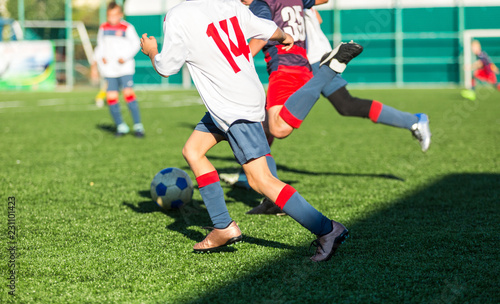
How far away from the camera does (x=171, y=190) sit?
4.18 m

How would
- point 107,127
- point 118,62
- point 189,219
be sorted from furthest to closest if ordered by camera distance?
point 107,127 < point 118,62 < point 189,219

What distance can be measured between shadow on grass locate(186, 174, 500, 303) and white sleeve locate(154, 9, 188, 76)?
113 centimetres

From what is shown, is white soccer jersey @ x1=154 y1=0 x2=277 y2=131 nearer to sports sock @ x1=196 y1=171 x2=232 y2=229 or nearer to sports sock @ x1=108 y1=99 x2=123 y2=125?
sports sock @ x1=196 y1=171 x2=232 y2=229

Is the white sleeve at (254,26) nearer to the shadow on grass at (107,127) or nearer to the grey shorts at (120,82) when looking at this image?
the grey shorts at (120,82)

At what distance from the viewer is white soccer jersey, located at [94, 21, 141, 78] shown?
28.8 feet

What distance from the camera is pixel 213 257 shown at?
3.14 metres

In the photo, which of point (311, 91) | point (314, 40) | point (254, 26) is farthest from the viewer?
point (314, 40)

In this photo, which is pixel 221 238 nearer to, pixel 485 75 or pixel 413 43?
pixel 485 75

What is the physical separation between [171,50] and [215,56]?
0.23 m

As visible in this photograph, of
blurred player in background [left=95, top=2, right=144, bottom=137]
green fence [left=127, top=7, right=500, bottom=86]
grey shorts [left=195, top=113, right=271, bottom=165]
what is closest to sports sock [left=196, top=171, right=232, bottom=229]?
grey shorts [left=195, top=113, right=271, bottom=165]

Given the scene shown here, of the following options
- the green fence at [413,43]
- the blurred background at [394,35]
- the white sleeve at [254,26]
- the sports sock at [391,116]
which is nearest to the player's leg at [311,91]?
the white sleeve at [254,26]

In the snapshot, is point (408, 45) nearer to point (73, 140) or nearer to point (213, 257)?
point (73, 140)

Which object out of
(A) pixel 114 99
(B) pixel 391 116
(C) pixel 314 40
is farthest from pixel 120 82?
(B) pixel 391 116

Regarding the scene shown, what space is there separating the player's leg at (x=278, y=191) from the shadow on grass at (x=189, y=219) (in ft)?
1.19
